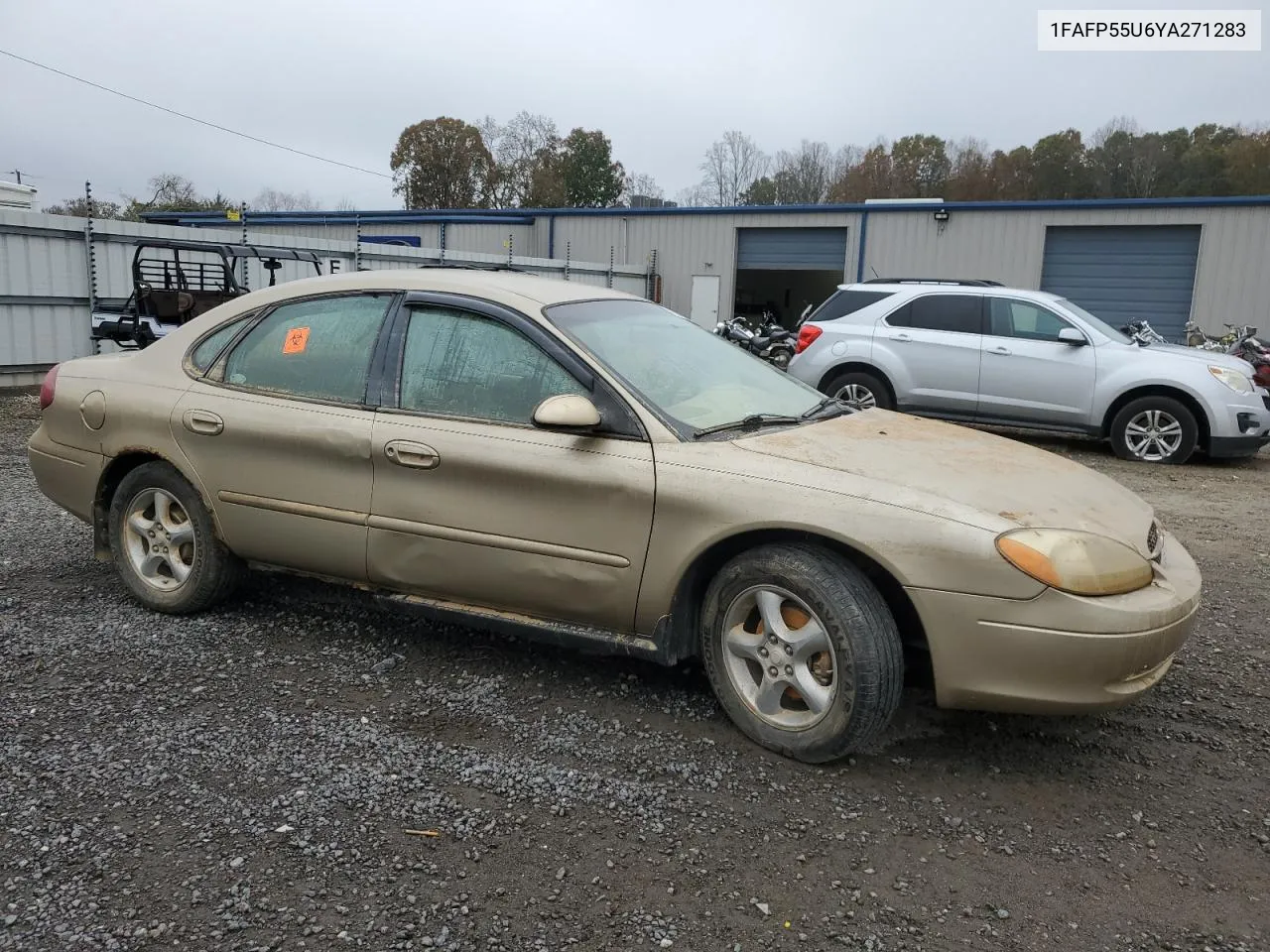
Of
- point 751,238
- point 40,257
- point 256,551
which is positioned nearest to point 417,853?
point 256,551

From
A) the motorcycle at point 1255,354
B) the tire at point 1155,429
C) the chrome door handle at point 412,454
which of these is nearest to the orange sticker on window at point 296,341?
the chrome door handle at point 412,454

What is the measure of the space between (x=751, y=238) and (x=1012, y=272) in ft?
21.2

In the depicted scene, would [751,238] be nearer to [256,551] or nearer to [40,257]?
[40,257]

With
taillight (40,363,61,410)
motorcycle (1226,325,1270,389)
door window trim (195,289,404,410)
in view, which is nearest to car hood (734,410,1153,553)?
door window trim (195,289,404,410)

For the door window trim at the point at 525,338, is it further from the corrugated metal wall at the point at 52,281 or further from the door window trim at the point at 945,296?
the corrugated metal wall at the point at 52,281

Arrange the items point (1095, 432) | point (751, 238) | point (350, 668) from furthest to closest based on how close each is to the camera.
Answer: point (751, 238) → point (1095, 432) → point (350, 668)

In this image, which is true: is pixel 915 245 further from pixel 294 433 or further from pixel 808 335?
pixel 294 433

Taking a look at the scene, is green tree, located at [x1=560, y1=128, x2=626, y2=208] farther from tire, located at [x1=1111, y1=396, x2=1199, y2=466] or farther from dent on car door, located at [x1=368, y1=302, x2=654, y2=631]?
dent on car door, located at [x1=368, y1=302, x2=654, y2=631]

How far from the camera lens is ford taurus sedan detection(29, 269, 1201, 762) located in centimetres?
280

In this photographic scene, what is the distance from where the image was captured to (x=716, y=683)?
10.4ft

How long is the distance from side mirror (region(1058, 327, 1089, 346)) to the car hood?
632cm

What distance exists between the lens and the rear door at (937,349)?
31.9ft

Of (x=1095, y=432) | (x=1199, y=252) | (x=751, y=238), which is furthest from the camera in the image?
(x=751, y=238)

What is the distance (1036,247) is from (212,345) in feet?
63.4
